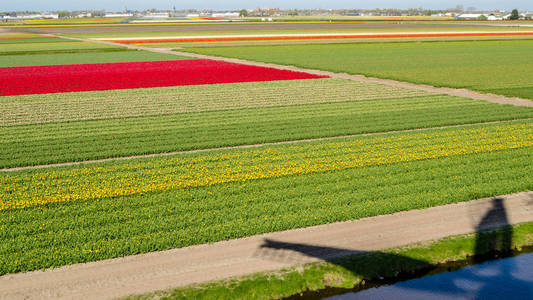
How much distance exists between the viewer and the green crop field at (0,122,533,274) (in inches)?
459

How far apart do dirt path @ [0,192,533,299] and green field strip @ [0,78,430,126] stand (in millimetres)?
15816

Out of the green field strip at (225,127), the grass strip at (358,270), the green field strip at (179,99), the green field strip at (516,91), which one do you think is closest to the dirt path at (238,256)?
the grass strip at (358,270)

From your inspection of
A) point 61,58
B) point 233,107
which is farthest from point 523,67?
point 61,58

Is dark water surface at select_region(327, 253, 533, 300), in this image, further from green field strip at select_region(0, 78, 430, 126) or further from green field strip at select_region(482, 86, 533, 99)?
green field strip at select_region(482, 86, 533, 99)

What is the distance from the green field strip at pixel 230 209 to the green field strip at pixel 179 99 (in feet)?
41.6

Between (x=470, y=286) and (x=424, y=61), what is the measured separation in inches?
1701

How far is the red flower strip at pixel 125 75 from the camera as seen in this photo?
35.5 m

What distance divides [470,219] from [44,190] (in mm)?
12361

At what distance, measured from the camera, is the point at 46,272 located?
33.6 ft

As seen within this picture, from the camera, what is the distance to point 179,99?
99.1ft

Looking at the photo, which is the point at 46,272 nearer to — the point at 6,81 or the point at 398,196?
the point at 398,196

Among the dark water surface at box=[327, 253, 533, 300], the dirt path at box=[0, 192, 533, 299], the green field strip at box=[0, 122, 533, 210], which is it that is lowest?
the dark water surface at box=[327, 253, 533, 300]

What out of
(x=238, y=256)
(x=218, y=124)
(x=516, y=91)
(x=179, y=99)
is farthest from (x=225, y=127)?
(x=516, y=91)

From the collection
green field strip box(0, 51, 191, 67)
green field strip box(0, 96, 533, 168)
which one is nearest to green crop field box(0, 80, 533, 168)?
green field strip box(0, 96, 533, 168)
